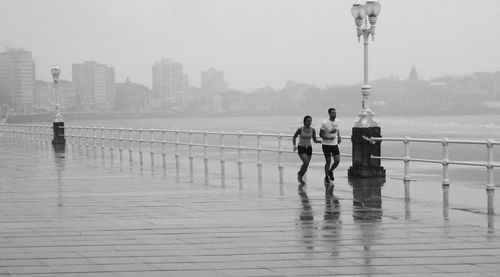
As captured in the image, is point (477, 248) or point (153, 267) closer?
point (153, 267)

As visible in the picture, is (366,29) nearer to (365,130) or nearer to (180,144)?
(365,130)

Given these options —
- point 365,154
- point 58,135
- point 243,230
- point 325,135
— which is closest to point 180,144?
point 325,135

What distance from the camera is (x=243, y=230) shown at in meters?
11.7

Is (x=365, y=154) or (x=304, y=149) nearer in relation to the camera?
(x=365, y=154)

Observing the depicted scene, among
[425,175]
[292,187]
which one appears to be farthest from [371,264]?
[425,175]

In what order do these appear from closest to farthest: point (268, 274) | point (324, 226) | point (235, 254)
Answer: point (268, 274), point (235, 254), point (324, 226)

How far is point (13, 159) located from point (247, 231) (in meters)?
22.7

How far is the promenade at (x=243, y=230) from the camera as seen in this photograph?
8992 millimetres

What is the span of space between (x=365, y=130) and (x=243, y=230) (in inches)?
355

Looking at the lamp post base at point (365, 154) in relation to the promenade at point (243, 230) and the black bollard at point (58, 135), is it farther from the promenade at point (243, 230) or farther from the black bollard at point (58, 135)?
the black bollard at point (58, 135)

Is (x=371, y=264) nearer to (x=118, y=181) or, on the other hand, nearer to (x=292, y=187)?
(x=292, y=187)

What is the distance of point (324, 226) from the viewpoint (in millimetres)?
12078

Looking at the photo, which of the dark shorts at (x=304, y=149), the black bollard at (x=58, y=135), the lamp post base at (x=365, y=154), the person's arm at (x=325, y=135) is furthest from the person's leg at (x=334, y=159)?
the black bollard at (x=58, y=135)

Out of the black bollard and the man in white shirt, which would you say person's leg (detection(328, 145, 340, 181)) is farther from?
the black bollard
